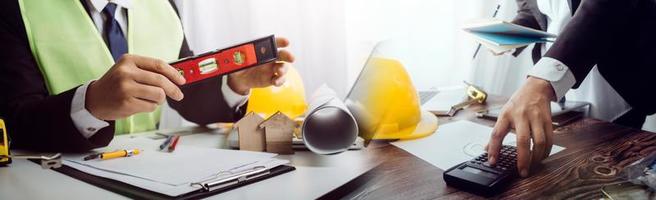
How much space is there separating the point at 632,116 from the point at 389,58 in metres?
0.47

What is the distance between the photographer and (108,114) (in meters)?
0.61

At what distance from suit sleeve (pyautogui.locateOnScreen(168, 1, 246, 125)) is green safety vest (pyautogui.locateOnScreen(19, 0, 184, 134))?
0.10 metres

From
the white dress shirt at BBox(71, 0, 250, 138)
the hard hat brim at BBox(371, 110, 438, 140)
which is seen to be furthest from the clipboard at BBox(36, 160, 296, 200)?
the hard hat brim at BBox(371, 110, 438, 140)

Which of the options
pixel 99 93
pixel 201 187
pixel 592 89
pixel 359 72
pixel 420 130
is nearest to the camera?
pixel 201 187

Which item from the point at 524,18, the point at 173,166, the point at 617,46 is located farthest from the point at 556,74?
the point at 173,166

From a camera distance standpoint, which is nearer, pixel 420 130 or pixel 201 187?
pixel 201 187

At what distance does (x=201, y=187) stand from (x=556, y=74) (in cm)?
51

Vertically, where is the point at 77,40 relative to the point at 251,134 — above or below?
above

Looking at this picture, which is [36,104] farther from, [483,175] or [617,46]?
[617,46]

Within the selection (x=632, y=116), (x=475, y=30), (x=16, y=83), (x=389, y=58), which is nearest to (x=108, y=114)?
(x=16, y=83)

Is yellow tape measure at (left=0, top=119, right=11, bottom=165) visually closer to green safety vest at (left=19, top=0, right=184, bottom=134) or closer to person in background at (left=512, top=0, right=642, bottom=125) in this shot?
green safety vest at (left=19, top=0, right=184, bottom=134)

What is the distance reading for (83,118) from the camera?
24.8 inches

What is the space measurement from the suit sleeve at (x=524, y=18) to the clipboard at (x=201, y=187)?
57cm

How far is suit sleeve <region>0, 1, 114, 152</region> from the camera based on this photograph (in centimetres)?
63
